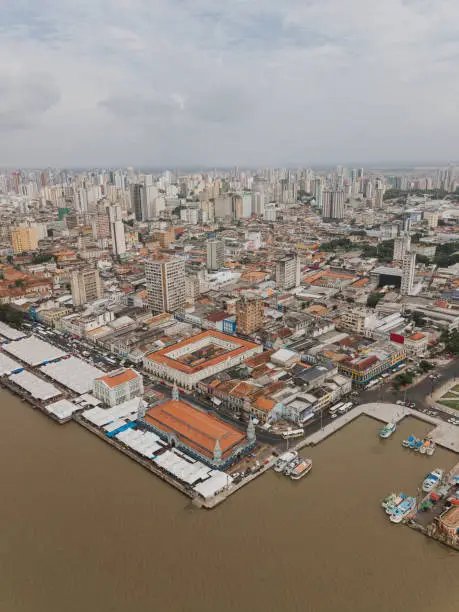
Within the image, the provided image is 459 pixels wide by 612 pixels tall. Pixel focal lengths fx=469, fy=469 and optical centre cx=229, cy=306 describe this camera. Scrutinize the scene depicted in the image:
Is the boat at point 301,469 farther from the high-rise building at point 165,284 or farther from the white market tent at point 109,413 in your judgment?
the high-rise building at point 165,284

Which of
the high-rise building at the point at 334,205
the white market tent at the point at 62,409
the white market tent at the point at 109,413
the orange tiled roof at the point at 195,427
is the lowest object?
the white market tent at the point at 109,413

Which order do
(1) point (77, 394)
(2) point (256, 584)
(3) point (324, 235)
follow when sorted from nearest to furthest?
(2) point (256, 584), (1) point (77, 394), (3) point (324, 235)

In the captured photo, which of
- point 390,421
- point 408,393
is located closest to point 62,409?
point 390,421

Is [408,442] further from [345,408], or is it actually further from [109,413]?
[109,413]

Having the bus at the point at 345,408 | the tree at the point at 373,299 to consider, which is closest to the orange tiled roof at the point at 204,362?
the bus at the point at 345,408

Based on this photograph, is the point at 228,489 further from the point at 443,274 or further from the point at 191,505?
the point at 443,274

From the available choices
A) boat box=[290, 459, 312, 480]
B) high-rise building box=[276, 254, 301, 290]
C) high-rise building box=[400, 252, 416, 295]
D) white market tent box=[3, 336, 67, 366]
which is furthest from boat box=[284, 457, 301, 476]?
high-rise building box=[400, 252, 416, 295]

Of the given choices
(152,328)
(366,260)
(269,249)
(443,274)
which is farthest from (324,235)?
(152,328)
